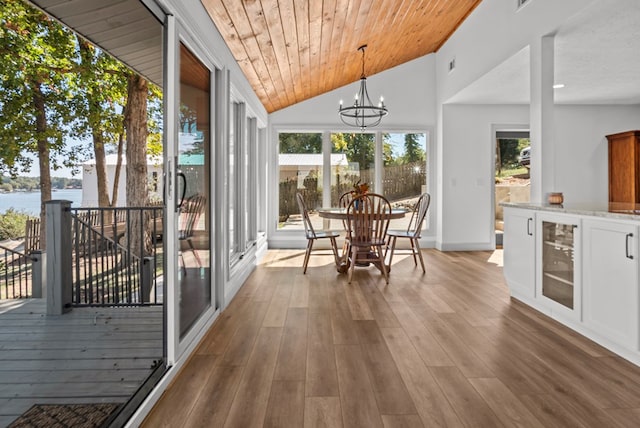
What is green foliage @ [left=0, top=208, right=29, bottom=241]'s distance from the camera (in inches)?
96.5

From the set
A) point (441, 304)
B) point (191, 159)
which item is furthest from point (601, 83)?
point (191, 159)

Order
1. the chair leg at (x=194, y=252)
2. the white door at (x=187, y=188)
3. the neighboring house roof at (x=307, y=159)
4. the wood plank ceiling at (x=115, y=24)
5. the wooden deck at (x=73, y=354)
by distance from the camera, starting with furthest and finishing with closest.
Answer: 1. the neighboring house roof at (x=307, y=159)
2. the chair leg at (x=194, y=252)
3. the wood plank ceiling at (x=115, y=24)
4. the white door at (x=187, y=188)
5. the wooden deck at (x=73, y=354)

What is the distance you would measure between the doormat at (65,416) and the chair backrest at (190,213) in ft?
3.24

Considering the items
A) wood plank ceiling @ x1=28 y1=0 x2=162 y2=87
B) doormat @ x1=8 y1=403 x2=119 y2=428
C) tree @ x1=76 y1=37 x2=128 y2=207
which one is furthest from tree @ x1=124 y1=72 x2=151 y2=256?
doormat @ x1=8 y1=403 x2=119 y2=428

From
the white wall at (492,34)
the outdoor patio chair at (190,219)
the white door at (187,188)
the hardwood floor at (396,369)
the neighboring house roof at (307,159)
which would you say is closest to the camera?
the hardwood floor at (396,369)

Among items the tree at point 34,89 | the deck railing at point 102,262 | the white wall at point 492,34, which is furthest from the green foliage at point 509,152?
the tree at point 34,89

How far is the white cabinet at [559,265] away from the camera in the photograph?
2.68m

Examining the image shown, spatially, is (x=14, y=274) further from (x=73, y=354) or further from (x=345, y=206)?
(x=345, y=206)

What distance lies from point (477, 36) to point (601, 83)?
5.81 feet

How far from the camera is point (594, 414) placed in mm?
1717

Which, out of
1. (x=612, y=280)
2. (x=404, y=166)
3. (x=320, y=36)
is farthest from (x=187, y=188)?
(x=404, y=166)

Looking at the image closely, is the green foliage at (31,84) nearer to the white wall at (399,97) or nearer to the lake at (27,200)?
the lake at (27,200)

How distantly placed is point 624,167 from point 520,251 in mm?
4015

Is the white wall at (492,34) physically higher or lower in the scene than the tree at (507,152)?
higher
